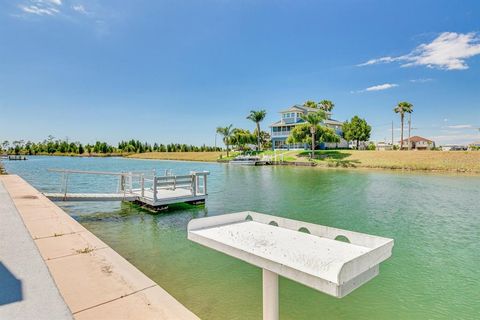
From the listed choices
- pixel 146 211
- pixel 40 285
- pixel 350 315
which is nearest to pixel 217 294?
pixel 350 315

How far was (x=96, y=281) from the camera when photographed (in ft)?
14.1

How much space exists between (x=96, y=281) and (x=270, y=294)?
286cm

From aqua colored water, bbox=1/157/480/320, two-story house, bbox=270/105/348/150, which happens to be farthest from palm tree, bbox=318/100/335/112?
aqua colored water, bbox=1/157/480/320

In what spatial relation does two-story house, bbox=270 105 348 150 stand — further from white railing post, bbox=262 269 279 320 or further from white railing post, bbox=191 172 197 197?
white railing post, bbox=262 269 279 320

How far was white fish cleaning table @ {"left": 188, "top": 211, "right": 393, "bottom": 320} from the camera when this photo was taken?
2344 mm

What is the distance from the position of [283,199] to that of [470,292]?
38.0ft

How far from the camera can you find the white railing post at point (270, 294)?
2988 mm

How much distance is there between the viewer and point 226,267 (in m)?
7.02

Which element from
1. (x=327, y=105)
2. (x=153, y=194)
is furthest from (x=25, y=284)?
(x=327, y=105)

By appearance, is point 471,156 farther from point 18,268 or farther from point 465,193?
point 18,268

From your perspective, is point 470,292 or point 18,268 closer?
point 18,268

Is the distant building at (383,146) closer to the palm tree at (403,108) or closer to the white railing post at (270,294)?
the palm tree at (403,108)

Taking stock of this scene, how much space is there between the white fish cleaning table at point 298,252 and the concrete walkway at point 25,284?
2.01 metres

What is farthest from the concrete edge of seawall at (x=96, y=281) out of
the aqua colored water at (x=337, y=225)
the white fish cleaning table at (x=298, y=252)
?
the aqua colored water at (x=337, y=225)
